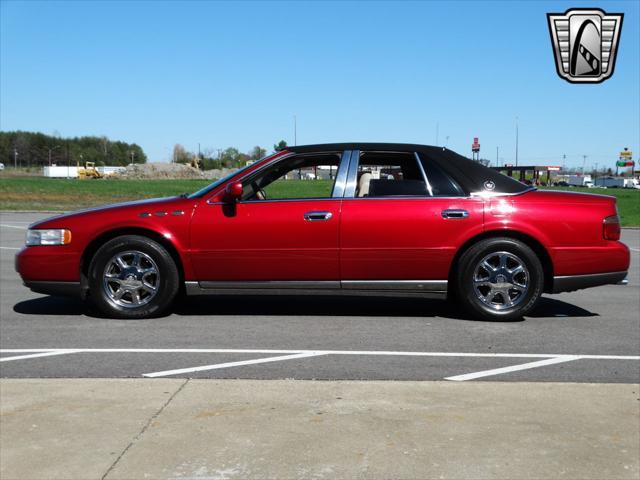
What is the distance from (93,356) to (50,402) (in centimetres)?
124

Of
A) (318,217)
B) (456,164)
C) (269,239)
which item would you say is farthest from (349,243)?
(456,164)

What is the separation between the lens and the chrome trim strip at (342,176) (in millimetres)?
6688

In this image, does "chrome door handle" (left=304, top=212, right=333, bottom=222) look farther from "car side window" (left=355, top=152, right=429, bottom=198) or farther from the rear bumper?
the rear bumper

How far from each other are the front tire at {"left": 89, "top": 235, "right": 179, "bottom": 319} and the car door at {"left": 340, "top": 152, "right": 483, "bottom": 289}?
5.23 ft

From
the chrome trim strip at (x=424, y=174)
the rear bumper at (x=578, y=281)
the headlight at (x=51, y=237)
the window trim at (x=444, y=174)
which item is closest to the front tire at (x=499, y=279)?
the rear bumper at (x=578, y=281)

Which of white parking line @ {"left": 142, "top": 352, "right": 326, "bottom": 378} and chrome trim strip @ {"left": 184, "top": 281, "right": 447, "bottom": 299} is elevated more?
chrome trim strip @ {"left": 184, "top": 281, "right": 447, "bottom": 299}

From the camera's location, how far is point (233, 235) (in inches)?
259

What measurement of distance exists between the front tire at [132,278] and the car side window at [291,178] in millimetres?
958

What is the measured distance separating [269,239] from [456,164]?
1848 mm

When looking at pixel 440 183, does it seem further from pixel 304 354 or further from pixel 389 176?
pixel 304 354

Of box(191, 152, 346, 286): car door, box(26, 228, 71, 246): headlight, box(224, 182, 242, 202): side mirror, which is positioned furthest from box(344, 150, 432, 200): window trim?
box(26, 228, 71, 246): headlight

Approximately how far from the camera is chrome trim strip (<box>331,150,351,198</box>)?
6688mm

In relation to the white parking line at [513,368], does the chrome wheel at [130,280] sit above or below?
above

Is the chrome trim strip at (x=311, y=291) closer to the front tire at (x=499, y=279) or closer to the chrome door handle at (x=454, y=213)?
the front tire at (x=499, y=279)
